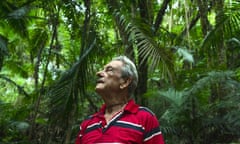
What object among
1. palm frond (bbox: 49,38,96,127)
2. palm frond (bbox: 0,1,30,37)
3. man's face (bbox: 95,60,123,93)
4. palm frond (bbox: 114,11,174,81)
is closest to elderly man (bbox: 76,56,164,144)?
man's face (bbox: 95,60,123,93)

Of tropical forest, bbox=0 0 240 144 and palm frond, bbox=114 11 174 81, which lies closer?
palm frond, bbox=114 11 174 81

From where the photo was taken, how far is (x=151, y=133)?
72.6 inches

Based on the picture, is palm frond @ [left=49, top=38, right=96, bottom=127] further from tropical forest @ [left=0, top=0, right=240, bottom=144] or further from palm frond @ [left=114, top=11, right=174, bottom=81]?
palm frond @ [left=114, top=11, right=174, bottom=81]

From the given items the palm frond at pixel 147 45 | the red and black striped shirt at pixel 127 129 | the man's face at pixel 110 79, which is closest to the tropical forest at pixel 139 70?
the palm frond at pixel 147 45

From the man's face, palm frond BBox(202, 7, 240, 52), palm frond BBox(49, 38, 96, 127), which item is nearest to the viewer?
the man's face

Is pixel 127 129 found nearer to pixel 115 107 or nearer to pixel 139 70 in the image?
pixel 115 107

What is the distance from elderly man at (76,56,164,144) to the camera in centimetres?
182

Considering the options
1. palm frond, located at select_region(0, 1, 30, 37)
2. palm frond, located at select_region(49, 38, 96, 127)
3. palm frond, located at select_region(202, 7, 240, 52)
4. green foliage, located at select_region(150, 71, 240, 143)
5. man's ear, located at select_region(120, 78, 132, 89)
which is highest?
palm frond, located at select_region(0, 1, 30, 37)

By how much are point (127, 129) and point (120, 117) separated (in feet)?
0.32

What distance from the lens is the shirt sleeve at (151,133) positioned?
5.99 ft

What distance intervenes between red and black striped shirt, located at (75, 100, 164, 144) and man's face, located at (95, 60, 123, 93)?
0.48 feet

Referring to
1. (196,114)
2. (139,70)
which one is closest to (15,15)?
(139,70)

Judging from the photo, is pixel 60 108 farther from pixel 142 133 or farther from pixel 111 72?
pixel 142 133

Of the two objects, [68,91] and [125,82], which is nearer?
[125,82]
